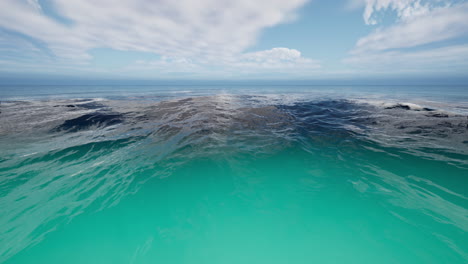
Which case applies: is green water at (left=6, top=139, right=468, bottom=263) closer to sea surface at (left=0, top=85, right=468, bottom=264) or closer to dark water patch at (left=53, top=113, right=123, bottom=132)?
sea surface at (left=0, top=85, right=468, bottom=264)

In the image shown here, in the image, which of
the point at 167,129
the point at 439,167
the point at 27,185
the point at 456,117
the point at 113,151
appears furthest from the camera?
the point at 456,117

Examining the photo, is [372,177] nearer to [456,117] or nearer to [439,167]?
[439,167]

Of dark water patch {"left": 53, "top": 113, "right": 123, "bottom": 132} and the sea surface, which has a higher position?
dark water patch {"left": 53, "top": 113, "right": 123, "bottom": 132}

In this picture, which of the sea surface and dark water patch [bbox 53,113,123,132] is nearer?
the sea surface

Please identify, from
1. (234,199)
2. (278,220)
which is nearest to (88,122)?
(234,199)

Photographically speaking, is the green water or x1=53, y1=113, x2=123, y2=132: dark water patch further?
x1=53, y1=113, x2=123, y2=132: dark water patch

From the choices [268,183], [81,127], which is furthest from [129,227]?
[81,127]

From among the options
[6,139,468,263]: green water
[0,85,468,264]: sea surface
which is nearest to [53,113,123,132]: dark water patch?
[0,85,468,264]: sea surface

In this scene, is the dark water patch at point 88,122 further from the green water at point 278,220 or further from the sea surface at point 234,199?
the green water at point 278,220
